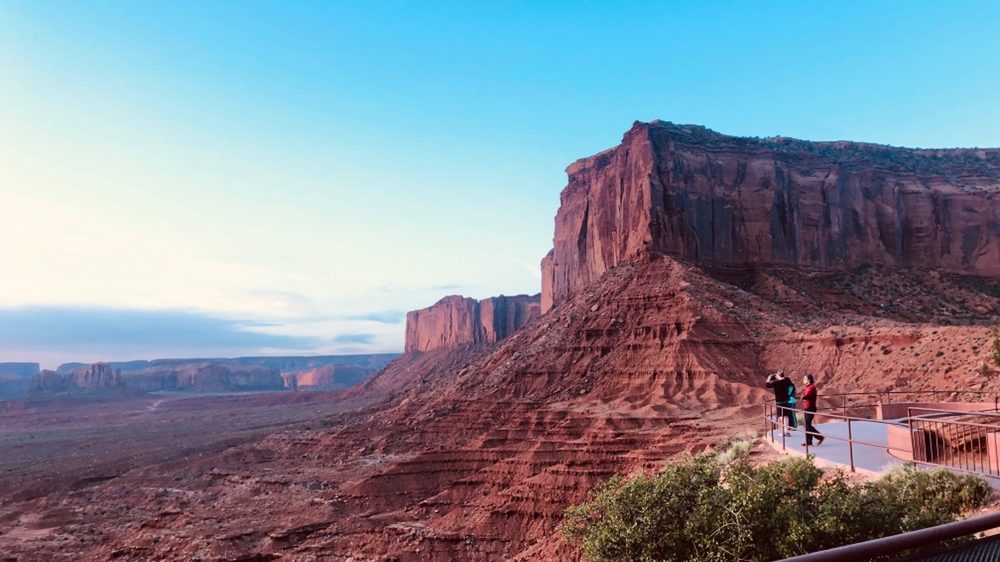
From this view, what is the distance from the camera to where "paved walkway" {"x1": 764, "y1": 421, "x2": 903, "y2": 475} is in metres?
11.0

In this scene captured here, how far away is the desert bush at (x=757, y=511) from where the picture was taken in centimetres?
711

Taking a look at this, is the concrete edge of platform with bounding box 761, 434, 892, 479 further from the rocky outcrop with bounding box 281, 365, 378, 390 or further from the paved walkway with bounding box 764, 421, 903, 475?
the rocky outcrop with bounding box 281, 365, 378, 390

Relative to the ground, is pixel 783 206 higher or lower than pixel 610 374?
higher

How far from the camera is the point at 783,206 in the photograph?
5462 centimetres

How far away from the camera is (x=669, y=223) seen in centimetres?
5169

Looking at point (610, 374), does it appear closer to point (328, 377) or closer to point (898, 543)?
point (898, 543)

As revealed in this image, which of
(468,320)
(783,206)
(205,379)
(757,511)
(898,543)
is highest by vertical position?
(783,206)

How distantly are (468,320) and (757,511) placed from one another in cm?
10381

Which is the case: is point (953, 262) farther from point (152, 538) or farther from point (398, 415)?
point (152, 538)

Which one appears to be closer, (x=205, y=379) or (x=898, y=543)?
(x=898, y=543)

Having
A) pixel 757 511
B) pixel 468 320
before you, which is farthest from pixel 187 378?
pixel 757 511

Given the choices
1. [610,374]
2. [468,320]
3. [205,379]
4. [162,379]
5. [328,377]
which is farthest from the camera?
[328,377]

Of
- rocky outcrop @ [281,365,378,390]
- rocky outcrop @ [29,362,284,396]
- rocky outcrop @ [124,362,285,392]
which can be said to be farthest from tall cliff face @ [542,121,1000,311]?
rocky outcrop @ [281,365,378,390]

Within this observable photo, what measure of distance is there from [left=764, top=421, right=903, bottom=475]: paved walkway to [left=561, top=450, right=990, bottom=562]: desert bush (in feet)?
4.22
